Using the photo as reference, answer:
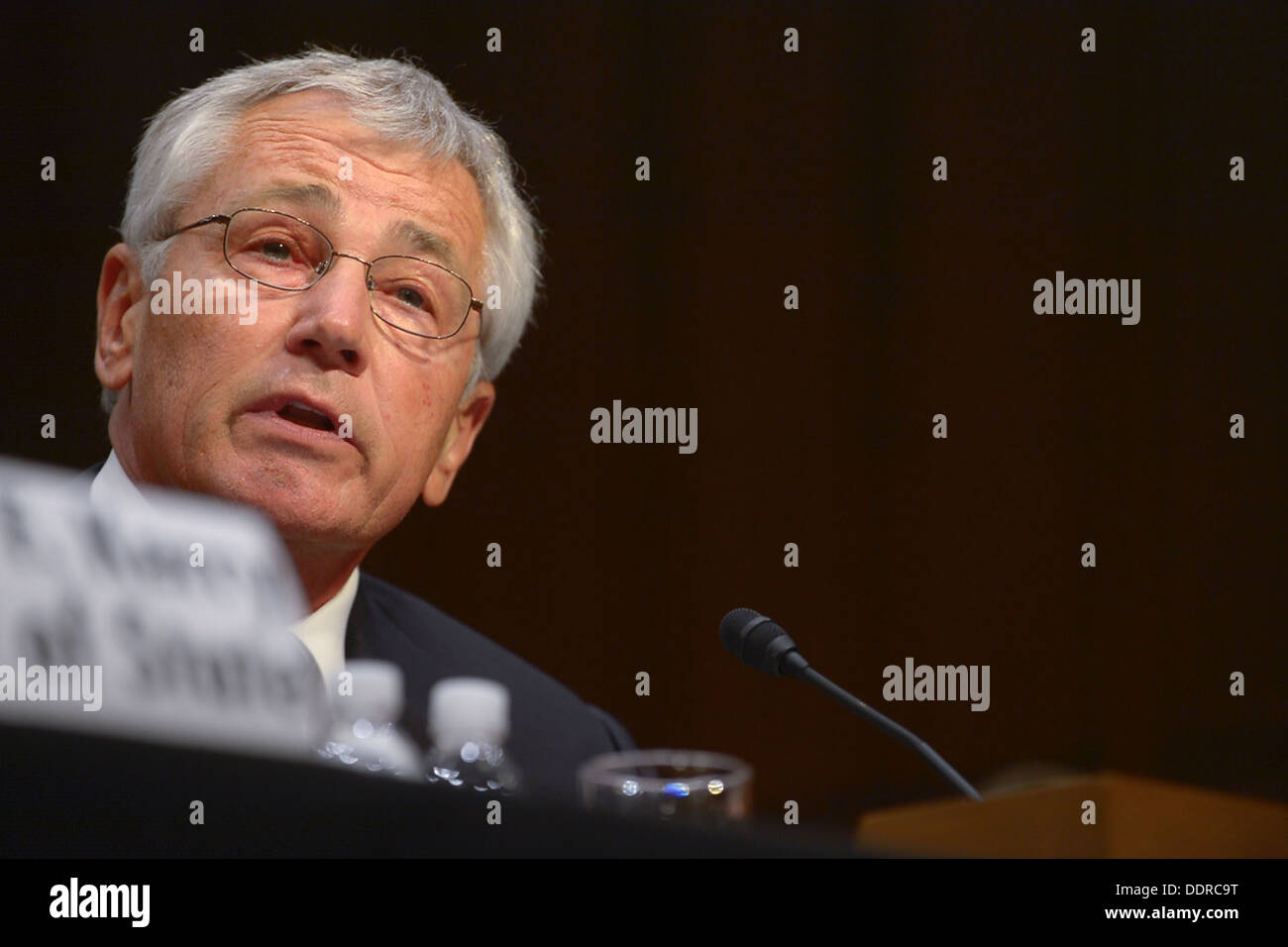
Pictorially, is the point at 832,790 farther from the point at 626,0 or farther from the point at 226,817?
the point at 226,817

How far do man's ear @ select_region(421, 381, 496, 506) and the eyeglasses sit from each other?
0.55 ft

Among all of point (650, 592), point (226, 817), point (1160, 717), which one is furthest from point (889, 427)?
point (226, 817)

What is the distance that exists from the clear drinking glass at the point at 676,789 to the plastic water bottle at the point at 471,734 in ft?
1.57

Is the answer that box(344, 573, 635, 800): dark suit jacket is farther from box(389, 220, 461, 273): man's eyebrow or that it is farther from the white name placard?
box(389, 220, 461, 273): man's eyebrow

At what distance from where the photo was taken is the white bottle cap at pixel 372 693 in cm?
187

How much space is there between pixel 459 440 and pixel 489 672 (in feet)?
1.14

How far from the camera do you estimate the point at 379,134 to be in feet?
6.42

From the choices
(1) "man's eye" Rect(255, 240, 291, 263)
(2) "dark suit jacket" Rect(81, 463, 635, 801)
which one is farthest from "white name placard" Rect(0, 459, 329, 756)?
(1) "man's eye" Rect(255, 240, 291, 263)

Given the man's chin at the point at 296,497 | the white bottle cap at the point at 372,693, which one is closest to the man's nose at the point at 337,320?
the man's chin at the point at 296,497

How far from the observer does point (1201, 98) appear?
225 centimetres

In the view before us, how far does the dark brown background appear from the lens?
2.07 meters

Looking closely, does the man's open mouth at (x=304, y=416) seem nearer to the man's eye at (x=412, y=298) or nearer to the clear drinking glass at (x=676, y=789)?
the man's eye at (x=412, y=298)
